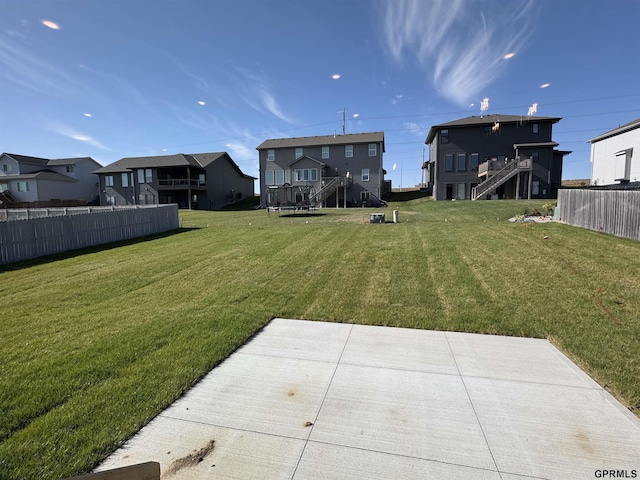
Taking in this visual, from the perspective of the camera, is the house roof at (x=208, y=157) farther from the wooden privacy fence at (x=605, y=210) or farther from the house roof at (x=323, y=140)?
the wooden privacy fence at (x=605, y=210)

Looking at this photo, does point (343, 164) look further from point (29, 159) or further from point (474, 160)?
point (29, 159)

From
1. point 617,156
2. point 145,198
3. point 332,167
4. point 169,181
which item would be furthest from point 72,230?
point 617,156

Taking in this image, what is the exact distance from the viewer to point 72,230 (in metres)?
12.7

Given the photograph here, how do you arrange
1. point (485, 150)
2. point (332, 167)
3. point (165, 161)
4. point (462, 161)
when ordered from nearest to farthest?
point (485, 150)
point (462, 161)
point (332, 167)
point (165, 161)

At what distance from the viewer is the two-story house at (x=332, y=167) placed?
121 feet

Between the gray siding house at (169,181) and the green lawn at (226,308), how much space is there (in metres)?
31.5

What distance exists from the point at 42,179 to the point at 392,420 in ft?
181

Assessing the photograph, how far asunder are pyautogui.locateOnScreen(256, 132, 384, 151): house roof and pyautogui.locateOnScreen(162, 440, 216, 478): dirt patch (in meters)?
37.5

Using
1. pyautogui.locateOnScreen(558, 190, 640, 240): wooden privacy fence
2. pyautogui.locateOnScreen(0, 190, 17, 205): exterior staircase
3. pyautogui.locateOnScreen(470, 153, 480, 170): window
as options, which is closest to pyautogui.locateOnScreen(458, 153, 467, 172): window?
pyautogui.locateOnScreen(470, 153, 480, 170): window

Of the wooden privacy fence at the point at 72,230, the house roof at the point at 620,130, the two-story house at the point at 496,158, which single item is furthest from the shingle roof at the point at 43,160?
the house roof at the point at 620,130

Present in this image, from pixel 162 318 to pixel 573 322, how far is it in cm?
629

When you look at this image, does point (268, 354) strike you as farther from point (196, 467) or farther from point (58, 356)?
point (58, 356)

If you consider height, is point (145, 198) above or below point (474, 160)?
below

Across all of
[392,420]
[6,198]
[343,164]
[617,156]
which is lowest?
[392,420]
